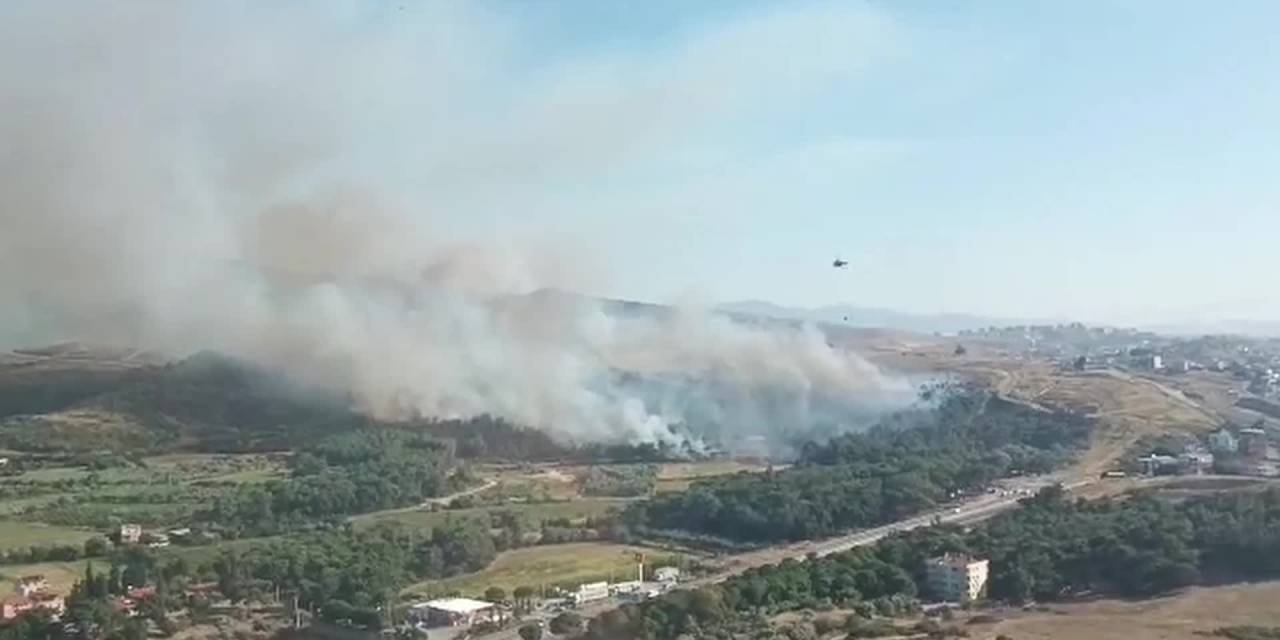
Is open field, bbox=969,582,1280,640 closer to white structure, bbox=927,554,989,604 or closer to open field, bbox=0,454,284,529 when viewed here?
white structure, bbox=927,554,989,604

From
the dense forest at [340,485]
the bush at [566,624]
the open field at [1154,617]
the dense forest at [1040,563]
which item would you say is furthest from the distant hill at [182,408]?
the open field at [1154,617]

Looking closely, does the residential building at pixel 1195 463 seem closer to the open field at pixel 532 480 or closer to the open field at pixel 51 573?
the open field at pixel 532 480

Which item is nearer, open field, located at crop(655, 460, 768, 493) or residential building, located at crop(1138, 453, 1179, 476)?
residential building, located at crop(1138, 453, 1179, 476)

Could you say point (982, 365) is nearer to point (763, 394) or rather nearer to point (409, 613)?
point (763, 394)

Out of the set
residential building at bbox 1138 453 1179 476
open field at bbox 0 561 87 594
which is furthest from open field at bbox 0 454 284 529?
residential building at bbox 1138 453 1179 476

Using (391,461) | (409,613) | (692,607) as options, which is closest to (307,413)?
(391,461)

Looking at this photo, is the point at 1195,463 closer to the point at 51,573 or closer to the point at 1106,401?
the point at 1106,401
